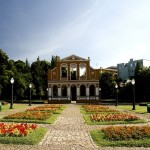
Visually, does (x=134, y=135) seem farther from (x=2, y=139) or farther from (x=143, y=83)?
(x=143, y=83)

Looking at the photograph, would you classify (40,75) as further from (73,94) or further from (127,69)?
(127,69)

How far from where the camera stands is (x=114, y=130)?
11109 mm

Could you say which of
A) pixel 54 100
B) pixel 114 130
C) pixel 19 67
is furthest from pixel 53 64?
pixel 114 130

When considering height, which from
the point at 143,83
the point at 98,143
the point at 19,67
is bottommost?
the point at 98,143

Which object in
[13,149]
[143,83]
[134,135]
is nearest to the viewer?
[13,149]

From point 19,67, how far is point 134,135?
56.6m

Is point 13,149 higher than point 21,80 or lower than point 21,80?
lower

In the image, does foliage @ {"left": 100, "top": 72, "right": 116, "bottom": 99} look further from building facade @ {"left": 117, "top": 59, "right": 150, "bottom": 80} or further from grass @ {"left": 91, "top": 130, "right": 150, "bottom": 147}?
grass @ {"left": 91, "top": 130, "right": 150, "bottom": 147}

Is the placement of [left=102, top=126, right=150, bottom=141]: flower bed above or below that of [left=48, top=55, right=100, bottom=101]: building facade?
below

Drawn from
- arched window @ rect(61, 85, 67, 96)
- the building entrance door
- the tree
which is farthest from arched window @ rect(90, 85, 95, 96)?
the tree

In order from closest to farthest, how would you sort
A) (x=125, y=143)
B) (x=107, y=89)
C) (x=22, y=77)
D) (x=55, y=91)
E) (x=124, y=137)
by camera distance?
(x=125, y=143)
(x=124, y=137)
(x=55, y=91)
(x=22, y=77)
(x=107, y=89)

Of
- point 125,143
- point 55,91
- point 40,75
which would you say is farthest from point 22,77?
point 125,143

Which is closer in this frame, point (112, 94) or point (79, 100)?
point (79, 100)

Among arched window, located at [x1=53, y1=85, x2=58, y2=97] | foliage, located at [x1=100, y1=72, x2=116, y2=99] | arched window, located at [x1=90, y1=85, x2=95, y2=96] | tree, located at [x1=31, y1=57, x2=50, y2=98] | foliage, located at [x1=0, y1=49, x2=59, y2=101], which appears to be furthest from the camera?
foliage, located at [x1=100, y1=72, x2=116, y2=99]
